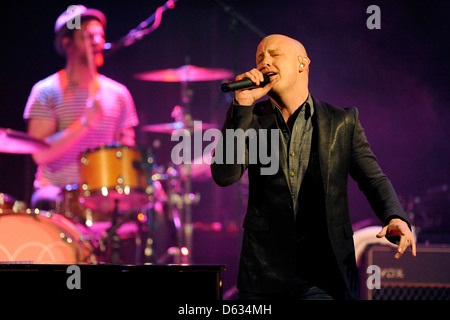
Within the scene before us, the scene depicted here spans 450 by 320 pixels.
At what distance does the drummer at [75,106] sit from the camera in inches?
224

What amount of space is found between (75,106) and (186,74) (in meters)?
1.35

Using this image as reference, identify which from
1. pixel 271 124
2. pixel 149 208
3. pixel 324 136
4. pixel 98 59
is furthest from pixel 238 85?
pixel 98 59

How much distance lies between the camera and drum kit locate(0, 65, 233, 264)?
4.14 meters

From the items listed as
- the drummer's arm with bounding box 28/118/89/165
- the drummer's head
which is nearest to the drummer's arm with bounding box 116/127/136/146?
the drummer's arm with bounding box 28/118/89/165

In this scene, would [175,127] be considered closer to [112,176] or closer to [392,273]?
[112,176]

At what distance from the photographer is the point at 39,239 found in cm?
416

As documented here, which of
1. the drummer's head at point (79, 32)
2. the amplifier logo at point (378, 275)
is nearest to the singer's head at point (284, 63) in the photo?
the amplifier logo at point (378, 275)

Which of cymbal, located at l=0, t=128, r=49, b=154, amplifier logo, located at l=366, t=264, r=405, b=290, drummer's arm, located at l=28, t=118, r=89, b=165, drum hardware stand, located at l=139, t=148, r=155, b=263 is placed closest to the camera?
amplifier logo, located at l=366, t=264, r=405, b=290

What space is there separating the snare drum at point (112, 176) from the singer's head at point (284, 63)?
10.2ft

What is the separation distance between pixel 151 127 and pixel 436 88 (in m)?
3.18

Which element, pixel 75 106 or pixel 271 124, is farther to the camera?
pixel 75 106

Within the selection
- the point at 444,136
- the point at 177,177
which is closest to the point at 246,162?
the point at 177,177

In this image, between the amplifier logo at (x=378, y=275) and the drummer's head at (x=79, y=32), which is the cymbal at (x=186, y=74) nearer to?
the drummer's head at (x=79, y=32)

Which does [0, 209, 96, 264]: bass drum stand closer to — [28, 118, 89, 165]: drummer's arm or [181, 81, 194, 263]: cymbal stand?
[28, 118, 89, 165]: drummer's arm
